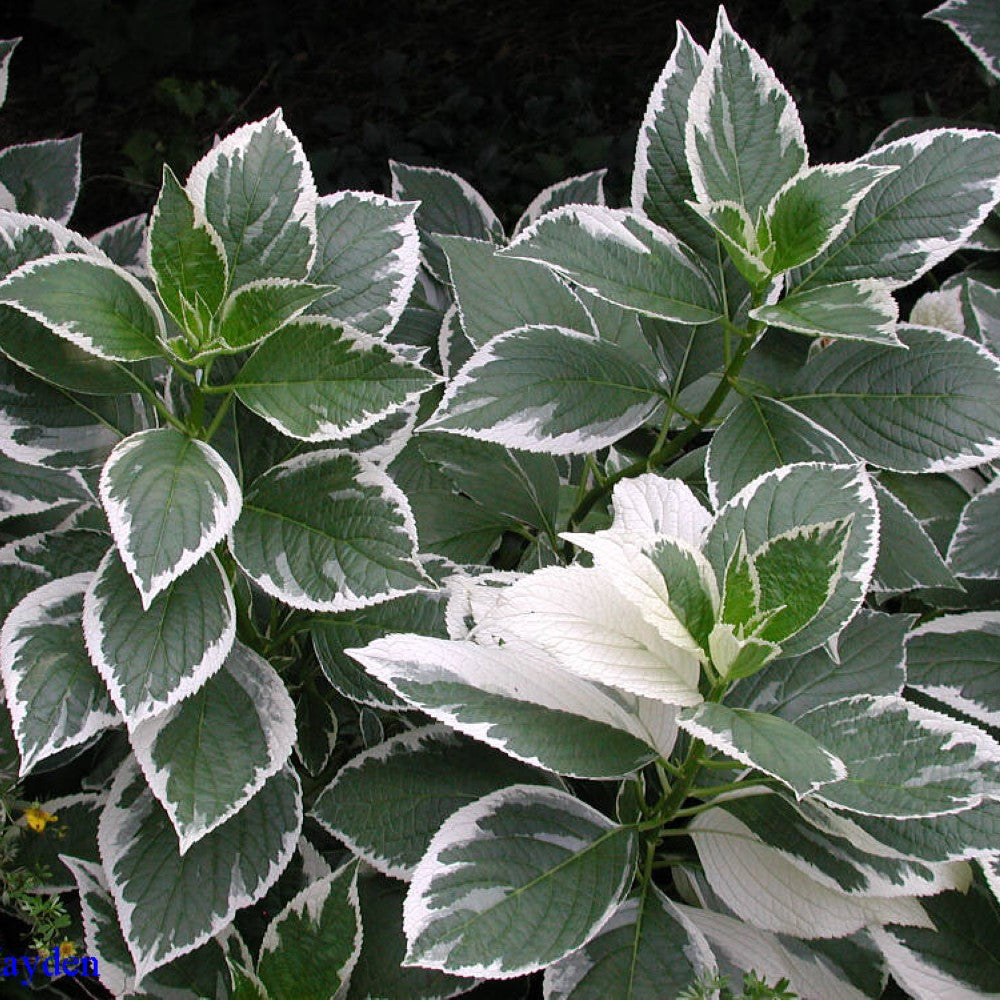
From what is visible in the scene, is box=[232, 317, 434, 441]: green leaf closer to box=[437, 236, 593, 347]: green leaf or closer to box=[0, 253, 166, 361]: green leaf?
box=[0, 253, 166, 361]: green leaf

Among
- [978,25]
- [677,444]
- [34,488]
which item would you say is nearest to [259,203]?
[34,488]

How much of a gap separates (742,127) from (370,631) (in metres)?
0.69

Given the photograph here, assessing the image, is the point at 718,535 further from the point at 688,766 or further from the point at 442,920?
the point at 442,920

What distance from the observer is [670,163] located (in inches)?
48.6

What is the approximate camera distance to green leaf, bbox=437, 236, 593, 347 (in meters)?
1.31

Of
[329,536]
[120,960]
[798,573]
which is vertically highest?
[798,573]

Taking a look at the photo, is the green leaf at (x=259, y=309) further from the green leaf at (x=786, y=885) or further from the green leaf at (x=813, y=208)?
the green leaf at (x=786, y=885)

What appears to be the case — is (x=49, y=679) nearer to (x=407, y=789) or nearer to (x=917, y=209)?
(x=407, y=789)

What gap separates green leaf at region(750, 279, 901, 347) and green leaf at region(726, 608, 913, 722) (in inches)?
12.6

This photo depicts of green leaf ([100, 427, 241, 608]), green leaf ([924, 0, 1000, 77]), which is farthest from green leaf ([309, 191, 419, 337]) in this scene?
green leaf ([924, 0, 1000, 77])

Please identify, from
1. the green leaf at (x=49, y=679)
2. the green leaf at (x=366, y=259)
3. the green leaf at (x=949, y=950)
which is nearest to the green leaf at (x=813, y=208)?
the green leaf at (x=366, y=259)

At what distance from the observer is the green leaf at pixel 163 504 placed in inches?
38.1

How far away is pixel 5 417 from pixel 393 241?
439 millimetres

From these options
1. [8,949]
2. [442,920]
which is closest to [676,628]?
[442,920]
